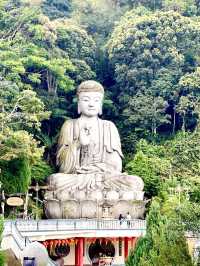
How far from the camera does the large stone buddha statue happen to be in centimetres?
2967

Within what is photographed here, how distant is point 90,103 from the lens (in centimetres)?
3262

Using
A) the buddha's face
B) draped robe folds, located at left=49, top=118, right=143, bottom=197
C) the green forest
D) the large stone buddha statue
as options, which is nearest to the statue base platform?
the large stone buddha statue

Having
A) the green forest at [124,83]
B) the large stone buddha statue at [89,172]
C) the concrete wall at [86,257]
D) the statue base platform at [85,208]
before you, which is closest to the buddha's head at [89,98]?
the large stone buddha statue at [89,172]

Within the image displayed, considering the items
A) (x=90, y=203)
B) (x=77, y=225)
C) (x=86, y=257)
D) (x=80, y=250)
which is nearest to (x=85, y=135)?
(x=90, y=203)

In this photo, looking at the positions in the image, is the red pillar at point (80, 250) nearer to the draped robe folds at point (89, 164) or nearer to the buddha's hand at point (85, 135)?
the draped robe folds at point (89, 164)

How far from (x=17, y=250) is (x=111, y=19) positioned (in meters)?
27.2

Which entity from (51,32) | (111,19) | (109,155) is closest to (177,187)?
(109,155)

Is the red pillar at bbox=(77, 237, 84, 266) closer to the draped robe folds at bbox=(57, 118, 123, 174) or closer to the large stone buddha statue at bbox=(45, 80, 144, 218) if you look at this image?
the large stone buddha statue at bbox=(45, 80, 144, 218)

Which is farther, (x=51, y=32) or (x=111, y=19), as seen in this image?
(x=111, y=19)

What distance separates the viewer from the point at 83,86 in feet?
107

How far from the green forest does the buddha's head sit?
1.96m

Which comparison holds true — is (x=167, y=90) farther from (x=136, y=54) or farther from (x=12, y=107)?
(x=12, y=107)

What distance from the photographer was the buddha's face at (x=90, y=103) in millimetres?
32594

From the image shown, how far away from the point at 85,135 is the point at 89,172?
1.98 m
